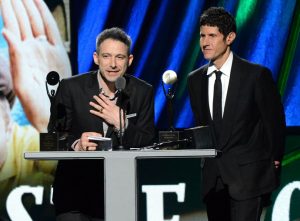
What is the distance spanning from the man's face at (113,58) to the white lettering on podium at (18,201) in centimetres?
242

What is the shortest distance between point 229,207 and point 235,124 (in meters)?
0.44

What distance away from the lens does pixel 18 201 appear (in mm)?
6520

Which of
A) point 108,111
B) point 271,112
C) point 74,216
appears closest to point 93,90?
point 108,111

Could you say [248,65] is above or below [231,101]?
above

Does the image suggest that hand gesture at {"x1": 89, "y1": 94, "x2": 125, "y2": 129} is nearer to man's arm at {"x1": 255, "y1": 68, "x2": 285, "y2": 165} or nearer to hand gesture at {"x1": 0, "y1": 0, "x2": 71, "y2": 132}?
man's arm at {"x1": 255, "y1": 68, "x2": 285, "y2": 165}

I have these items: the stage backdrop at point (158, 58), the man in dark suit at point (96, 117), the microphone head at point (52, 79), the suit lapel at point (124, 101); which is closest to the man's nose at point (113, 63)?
the man in dark suit at point (96, 117)

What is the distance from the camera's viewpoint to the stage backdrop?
6.48 metres

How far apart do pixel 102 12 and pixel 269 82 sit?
2084 mm

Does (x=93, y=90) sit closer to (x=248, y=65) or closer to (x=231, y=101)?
(x=231, y=101)

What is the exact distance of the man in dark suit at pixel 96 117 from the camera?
4.20m

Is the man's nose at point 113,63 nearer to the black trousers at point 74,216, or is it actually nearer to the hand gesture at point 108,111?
the hand gesture at point 108,111

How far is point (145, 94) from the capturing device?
4379 millimetres

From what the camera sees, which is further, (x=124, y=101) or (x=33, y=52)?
(x=33, y=52)

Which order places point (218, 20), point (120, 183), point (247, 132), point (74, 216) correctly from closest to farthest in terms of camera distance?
point (120, 183) < point (74, 216) < point (247, 132) < point (218, 20)
